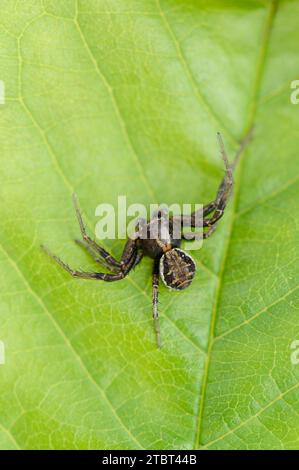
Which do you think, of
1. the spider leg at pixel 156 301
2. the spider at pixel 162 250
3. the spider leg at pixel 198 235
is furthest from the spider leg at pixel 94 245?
the spider leg at pixel 198 235

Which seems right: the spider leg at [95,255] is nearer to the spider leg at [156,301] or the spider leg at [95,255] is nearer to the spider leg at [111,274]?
the spider leg at [111,274]

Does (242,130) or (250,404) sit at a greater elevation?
(242,130)

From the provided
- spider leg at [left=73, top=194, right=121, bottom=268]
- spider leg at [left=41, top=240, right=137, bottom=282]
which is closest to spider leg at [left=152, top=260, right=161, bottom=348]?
spider leg at [left=41, top=240, right=137, bottom=282]

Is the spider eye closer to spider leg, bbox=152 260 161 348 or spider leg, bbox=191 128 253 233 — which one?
spider leg, bbox=152 260 161 348

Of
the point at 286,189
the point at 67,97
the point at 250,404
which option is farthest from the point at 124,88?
the point at 250,404

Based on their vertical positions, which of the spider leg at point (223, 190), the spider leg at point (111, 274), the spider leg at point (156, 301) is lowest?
the spider leg at point (156, 301)

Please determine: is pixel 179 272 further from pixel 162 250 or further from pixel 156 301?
pixel 162 250
